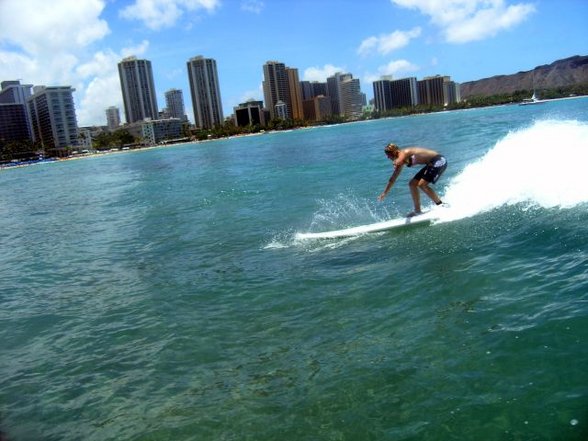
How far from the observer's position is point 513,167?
1462 centimetres

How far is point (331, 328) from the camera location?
746 cm

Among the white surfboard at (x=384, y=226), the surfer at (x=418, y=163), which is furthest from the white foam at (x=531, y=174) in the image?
the surfer at (x=418, y=163)

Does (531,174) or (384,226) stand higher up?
(531,174)

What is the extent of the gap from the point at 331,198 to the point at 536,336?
49.7 feet

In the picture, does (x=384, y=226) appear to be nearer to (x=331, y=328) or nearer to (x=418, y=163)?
(x=418, y=163)

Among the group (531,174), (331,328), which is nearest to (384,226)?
(531,174)

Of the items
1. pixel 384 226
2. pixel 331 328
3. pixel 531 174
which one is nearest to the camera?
pixel 331 328

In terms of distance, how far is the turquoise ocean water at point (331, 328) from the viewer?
17.3 feet

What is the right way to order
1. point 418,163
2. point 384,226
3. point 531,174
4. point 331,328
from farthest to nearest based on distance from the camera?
1. point 531,174
2. point 418,163
3. point 384,226
4. point 331,328

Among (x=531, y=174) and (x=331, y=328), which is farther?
(x=531, y=174)

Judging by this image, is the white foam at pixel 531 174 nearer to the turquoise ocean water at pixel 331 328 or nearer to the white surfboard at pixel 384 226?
the turquoise ocean water at pixel 331 328

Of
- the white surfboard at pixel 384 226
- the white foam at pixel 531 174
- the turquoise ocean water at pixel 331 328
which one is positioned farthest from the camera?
the white surfboard at pixel 384 226

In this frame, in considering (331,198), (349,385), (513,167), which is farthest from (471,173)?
(349,385)

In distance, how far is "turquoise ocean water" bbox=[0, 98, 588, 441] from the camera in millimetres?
5270
